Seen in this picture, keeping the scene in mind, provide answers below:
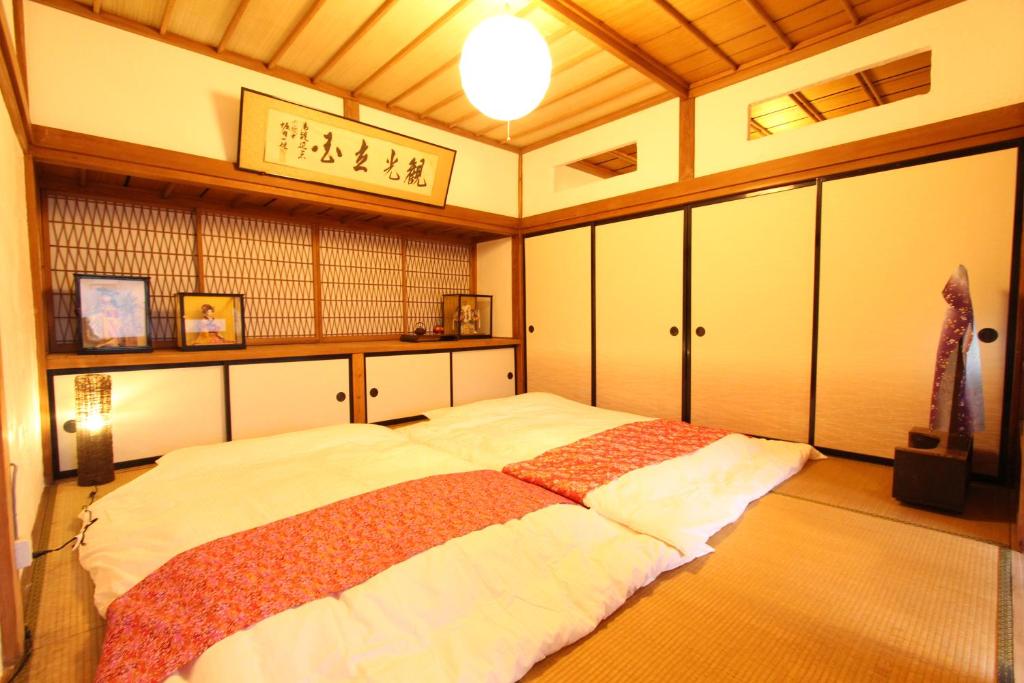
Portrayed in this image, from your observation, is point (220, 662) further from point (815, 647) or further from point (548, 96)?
point (548, 96)

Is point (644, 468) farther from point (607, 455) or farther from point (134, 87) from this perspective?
point (134, 87)

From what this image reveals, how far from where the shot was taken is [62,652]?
125 centimetres

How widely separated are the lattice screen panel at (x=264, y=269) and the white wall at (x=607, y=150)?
7.46 feet

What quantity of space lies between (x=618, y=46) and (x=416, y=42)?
1.29 meters

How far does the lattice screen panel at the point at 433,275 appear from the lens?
484cm

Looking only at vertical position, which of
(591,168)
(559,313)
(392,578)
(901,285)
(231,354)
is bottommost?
(392,578)

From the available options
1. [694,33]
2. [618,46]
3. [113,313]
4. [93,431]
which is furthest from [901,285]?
[113,313]

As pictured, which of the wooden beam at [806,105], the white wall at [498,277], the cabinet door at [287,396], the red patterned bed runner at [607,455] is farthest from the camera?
the white wall at [498,277]

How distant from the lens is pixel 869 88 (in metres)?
3.54

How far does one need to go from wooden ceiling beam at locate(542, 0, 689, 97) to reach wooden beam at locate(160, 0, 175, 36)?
207cm

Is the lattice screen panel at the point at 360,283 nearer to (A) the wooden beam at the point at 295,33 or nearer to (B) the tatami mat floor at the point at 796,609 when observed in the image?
(A) the wooden beam at the point at 295,33

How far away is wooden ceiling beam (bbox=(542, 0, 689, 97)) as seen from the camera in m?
2.57

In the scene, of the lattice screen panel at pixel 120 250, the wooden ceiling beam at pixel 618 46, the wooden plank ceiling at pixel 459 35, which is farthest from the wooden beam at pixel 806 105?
the lattice screen panel at pixel 120 250

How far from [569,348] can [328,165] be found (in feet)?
8.59
